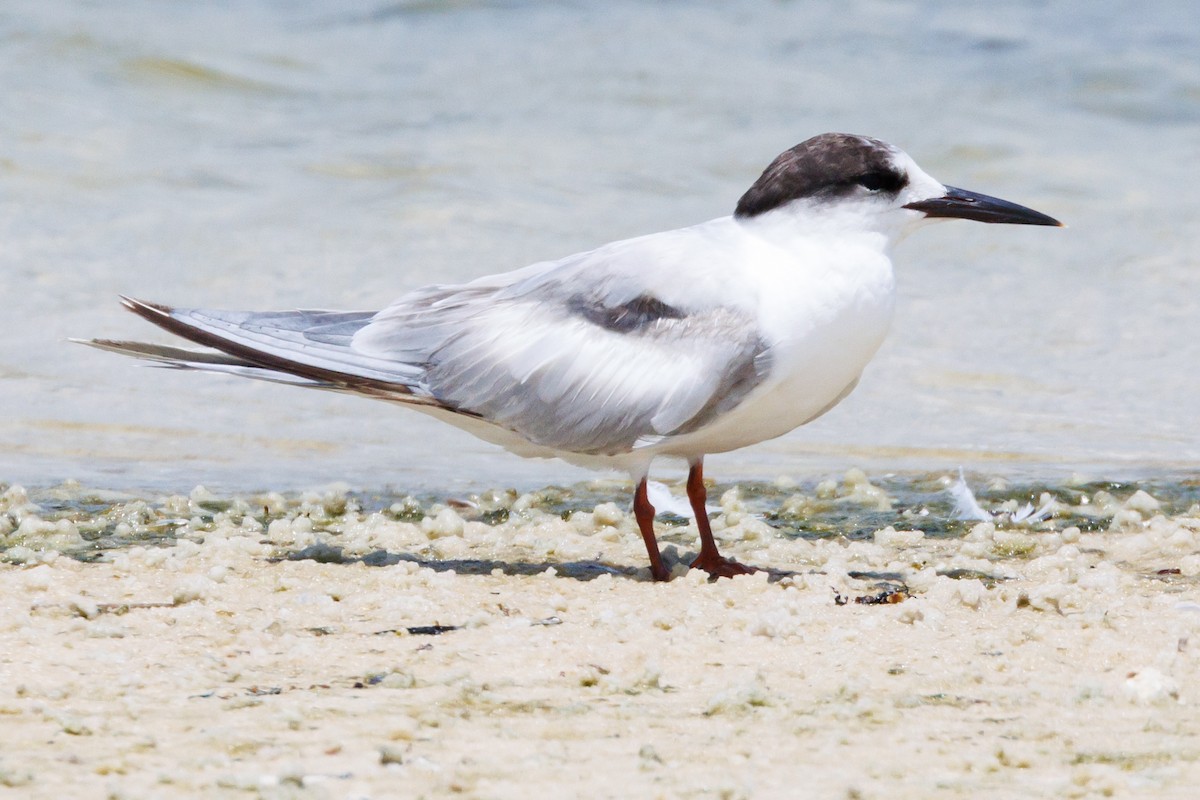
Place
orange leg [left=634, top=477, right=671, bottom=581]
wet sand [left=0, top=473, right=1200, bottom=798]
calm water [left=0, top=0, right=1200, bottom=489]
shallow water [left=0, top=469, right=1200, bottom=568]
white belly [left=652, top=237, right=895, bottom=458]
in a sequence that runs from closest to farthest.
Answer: wet sand [left=0, top=473, right=1200, bottom=798]
white belly [left=652, top=237, right=895, bottom=458]
orange leg [left=634, top=477, right=671, bottom=581]
shallow water [left=0, top=469, right=1200, bottom=568]
calm water [left=0, top=0, right=1200, bottom=489]

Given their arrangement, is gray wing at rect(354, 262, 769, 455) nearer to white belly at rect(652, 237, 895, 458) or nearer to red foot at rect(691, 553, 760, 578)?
white belly at rect(652, 237, 895, 458)

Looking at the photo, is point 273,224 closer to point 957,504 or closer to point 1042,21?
point 957,504

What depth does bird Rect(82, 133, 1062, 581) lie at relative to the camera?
3.84 m

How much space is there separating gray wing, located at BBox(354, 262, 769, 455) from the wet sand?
15.7 inches

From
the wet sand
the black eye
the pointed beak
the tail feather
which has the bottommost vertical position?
the wet sand

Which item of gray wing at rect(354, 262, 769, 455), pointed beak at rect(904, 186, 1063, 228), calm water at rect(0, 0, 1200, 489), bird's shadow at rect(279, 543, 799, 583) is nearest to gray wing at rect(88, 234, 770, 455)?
gray wing at rect(354, 262, 769, 455)

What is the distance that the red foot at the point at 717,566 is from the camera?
4.05 metres

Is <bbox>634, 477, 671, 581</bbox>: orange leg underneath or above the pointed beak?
underneath

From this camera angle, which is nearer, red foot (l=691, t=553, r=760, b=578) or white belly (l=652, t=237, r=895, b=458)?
white belly (l=652, t=237, r=895, b=458)

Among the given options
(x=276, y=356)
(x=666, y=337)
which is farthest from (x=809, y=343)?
(x=276, y=356)

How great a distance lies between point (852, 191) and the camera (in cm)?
404

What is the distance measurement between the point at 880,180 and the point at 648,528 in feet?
3.55

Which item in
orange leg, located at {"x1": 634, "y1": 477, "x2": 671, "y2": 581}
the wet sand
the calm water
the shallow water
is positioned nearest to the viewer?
the wet sand

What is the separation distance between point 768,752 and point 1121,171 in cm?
850
